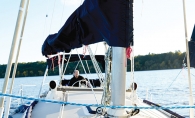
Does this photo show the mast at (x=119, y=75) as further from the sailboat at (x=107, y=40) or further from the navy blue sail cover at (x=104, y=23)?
the navy blue sail cover at (x=104, y=23)

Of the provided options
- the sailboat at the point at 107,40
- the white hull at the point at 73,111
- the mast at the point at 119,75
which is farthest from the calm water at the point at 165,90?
the mast at the point at 119,75

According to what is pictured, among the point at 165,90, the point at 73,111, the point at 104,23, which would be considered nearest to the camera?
the point at 104,23

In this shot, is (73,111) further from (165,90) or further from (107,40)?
(165,90)

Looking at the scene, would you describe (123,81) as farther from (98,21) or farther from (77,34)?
(77,34)

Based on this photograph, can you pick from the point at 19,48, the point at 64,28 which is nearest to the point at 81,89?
the point at 64,28

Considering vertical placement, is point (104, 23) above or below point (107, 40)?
above

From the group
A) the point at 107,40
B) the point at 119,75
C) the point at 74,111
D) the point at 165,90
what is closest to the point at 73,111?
the point at 74,111

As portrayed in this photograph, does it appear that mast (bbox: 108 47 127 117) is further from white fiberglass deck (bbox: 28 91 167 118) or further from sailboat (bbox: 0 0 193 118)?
white fiberglass deck (bbox: 28 91 167 118)

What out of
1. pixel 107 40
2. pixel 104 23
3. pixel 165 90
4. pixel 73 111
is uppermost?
pixel 104 23

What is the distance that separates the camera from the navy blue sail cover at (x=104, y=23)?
2.46 m

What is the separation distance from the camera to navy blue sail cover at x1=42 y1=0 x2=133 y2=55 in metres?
2.46

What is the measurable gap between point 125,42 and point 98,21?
1.82 ft

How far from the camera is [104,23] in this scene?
8.73 ft

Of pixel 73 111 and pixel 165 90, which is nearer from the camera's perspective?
pixel 73 111
